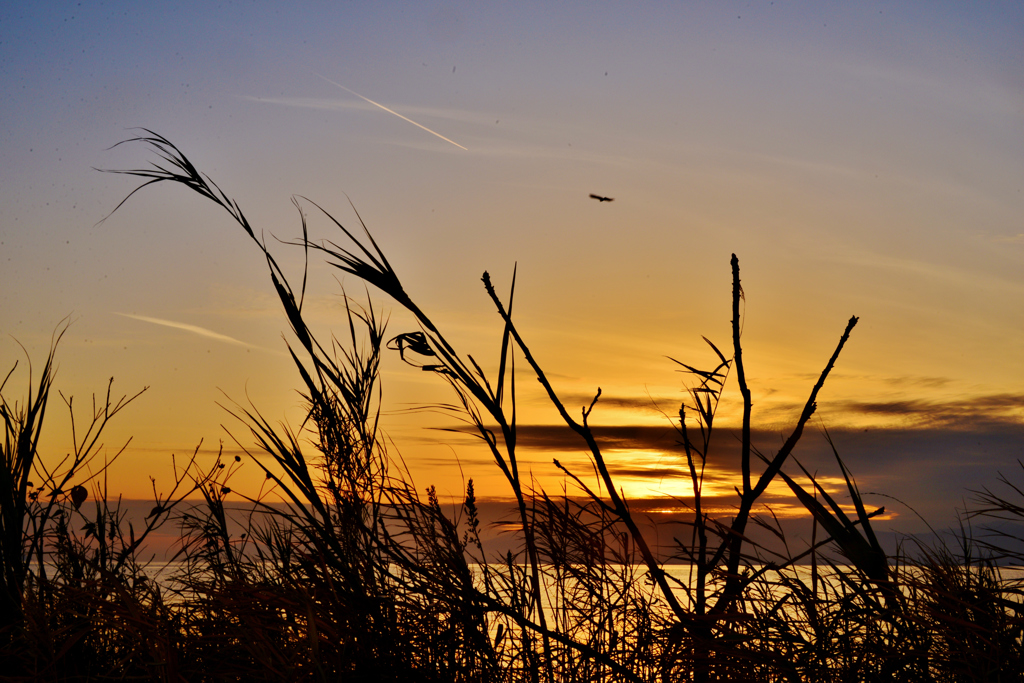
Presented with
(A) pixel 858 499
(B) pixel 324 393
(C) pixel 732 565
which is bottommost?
(C) pixel 732 565

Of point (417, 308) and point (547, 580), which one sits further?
point (547, 580)

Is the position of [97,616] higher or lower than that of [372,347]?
lower

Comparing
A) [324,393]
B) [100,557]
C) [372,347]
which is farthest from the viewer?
[100,557]

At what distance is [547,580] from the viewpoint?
97.7 inches

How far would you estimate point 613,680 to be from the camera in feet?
6.68

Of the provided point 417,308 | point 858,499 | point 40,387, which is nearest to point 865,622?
point 858,499

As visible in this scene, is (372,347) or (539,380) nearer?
(539,380)

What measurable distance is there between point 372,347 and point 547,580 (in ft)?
3.10

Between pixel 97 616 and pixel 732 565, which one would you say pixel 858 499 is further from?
pixel 97 616

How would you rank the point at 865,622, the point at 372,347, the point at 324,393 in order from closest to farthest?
the point at 324,393
the point at 865,622
the point at 372,347

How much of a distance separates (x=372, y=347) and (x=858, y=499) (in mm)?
1474

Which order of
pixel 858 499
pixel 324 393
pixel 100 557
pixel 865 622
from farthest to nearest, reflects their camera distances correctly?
pixel 100 557
pixel 865 622
pixel 858 499
pixel 324 393

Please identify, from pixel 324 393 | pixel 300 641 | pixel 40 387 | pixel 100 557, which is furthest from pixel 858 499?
pixel 100 557

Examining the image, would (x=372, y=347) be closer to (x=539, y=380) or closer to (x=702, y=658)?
(x=539, y=380)
